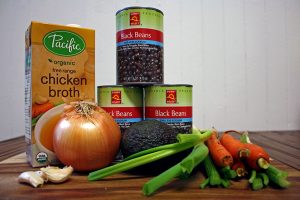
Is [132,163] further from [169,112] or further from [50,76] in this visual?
[50,76]

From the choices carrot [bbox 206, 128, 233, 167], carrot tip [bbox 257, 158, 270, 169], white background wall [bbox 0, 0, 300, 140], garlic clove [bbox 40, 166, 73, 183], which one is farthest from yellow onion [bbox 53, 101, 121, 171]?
white background wall [bbox 0, 0, 300, 140]

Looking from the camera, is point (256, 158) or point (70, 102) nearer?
point (256, 158)

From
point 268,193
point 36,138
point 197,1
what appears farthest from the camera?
point 197,1

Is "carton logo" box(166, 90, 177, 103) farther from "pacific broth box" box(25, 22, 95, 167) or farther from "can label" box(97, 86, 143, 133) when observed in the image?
"pacific broth box" box(25, 22, 95, 167)

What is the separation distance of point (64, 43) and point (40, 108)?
219mm

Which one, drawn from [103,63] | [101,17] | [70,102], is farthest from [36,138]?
[101,17]

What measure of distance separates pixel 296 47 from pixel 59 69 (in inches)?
67.4

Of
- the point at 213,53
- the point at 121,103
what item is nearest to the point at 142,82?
the point at 121,103

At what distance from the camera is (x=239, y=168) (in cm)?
70

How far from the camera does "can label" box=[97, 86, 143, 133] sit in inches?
33.3

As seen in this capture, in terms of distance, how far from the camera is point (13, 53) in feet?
6.20

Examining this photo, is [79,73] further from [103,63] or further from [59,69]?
[103,63]

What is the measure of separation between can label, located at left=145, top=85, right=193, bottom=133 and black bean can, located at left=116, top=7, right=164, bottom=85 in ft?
0.14

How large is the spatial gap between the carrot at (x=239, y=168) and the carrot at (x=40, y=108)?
0.57 m
